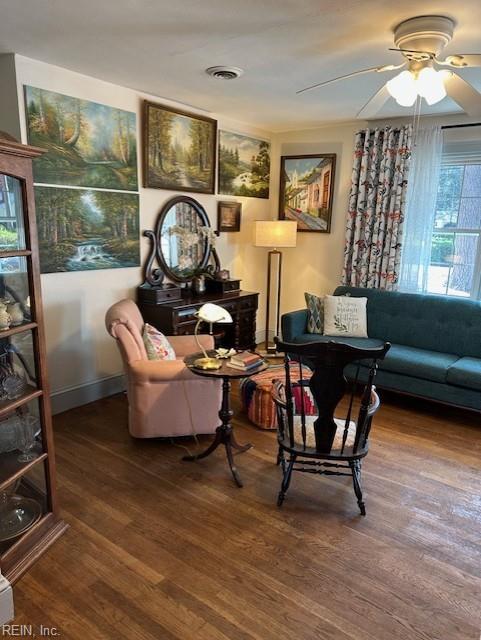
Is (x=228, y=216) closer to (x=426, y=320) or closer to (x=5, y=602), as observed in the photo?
(x=426, y=320)

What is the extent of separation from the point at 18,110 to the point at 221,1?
1659 millimetres

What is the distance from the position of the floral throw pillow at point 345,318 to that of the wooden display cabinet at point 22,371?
9.16ft

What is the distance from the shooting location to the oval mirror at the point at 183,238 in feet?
13.5

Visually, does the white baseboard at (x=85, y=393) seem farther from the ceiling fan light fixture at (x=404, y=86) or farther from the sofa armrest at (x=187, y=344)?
the ceiling fan light fixture at (x=404, y=86)

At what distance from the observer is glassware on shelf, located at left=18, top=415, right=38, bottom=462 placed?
2057mm

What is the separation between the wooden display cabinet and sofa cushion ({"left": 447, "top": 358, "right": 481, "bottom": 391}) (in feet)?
9.48

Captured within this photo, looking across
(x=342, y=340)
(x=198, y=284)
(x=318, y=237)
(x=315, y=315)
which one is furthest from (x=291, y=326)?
(x=318, y=237)

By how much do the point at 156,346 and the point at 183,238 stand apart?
1.58 meters

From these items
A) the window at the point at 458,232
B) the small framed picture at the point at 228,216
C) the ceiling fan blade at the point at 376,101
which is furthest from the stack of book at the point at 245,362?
the window at the point at 458,232

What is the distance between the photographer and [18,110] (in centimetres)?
295

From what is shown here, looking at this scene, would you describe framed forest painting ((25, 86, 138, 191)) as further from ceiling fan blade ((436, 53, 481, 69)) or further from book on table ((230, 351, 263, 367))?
ceiling fan blade ((436, 53, 481, 69))

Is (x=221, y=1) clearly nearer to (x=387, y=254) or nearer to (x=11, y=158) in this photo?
(x=11, y=158)

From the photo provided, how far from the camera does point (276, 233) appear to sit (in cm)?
470

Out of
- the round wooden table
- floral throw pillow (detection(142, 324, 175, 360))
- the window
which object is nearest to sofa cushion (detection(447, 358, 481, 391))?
the window
